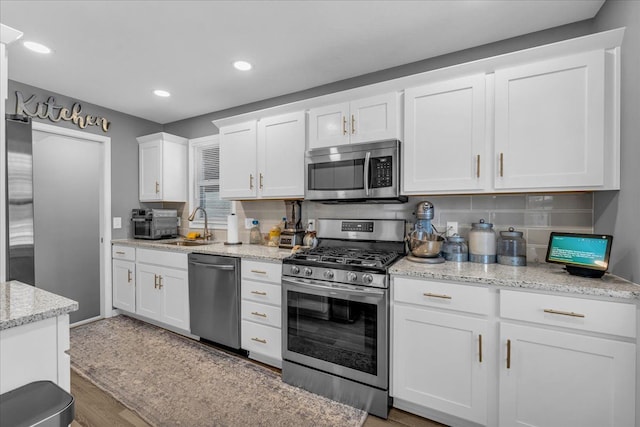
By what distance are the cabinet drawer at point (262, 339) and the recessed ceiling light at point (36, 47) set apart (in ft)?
8.67

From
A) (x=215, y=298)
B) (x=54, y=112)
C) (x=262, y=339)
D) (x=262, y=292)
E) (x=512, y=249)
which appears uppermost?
(x=54, y=112)

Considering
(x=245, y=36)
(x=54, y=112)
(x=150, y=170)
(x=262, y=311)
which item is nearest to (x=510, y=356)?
(x=262, y=311)

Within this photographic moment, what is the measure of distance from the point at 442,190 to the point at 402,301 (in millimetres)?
813

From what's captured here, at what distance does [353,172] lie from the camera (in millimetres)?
2338

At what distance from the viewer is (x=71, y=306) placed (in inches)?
41.3

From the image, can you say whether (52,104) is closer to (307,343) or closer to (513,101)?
(307,343)

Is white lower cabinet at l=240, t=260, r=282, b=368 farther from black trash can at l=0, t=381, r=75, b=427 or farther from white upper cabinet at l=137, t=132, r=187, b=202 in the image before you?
white upper cabinet at l=137, t=132, r=187, b=202

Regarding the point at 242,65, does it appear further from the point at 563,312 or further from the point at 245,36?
the point at 563,312

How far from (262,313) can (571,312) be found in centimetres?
200

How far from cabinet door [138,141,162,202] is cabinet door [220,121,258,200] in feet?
3.58

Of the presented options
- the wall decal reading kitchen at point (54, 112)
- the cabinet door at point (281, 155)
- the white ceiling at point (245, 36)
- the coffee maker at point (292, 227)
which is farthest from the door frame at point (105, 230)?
the coffee maker at point (292, 227)

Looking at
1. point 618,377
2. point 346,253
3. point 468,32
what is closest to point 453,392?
point 618,377

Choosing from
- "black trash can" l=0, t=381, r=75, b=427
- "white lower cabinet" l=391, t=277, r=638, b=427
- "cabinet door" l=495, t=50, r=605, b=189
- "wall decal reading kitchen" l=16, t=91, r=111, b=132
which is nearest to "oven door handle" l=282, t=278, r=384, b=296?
"white lower cabinet" l=391, t=277, r=638, b=427

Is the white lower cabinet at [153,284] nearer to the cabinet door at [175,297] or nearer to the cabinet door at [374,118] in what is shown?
the cabinet door at [175,297]
